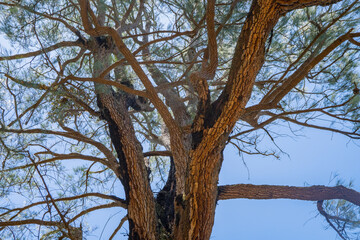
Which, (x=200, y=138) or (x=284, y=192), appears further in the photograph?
(x=284, y=192)

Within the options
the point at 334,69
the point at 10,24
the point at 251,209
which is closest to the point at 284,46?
the point at 334,69

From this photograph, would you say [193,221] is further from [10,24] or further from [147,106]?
[10,24]

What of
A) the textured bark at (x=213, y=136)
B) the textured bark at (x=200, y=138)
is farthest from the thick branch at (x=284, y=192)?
the textured bark at (x=213, y=136)

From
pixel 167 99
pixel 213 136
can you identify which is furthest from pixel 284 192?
pixel 167 99

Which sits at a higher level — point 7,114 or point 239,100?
point 7,114

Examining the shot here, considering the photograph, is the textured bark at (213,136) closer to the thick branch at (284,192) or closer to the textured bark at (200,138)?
the textured bark at (200,138)

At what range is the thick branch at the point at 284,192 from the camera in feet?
5.46

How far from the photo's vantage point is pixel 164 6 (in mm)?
2070

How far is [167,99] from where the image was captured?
7.40ft

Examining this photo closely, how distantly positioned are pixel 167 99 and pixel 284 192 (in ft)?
3.04

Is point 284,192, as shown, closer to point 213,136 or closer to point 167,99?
point 213,136

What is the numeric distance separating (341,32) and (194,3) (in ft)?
2.55

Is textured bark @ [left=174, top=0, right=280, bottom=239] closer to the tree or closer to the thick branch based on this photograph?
the tree

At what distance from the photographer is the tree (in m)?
1.36
